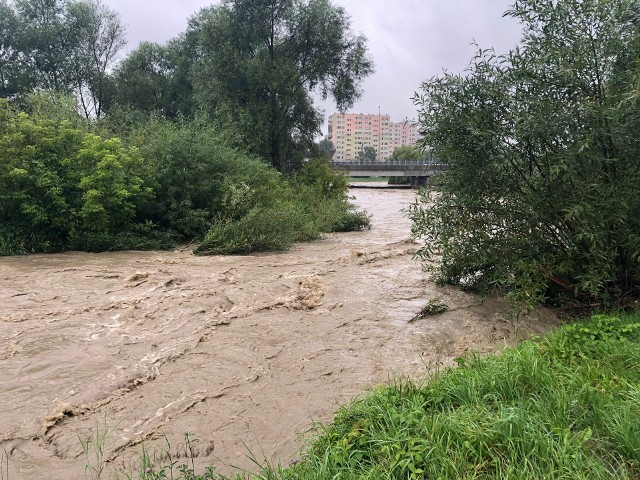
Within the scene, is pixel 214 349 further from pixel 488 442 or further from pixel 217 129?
pixel 217 129

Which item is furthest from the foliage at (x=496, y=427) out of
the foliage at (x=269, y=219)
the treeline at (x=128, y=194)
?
the treeline at (x=128, y=194)

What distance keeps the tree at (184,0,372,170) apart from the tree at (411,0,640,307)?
20.6 meters

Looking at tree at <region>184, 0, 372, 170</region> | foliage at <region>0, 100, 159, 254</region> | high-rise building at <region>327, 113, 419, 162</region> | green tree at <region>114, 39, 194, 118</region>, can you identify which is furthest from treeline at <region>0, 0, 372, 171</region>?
high-rise building at <region>327, 113, 419, 162</region>

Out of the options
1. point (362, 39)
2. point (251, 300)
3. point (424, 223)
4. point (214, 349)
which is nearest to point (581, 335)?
point (424, 223)

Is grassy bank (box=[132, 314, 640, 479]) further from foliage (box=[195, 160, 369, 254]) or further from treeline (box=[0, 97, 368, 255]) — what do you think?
treeline (box=[0, 97, 368, 255])

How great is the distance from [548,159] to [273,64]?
77.0ft

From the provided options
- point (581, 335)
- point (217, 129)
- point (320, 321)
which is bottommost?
A: point (320, 321)

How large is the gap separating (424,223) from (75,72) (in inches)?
1586

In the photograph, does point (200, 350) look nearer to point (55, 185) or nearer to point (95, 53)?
point (55, 185)

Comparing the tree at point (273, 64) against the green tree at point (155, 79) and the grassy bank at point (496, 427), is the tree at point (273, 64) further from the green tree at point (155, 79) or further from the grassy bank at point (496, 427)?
the grassy bank at point (496, 427)

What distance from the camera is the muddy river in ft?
15.3

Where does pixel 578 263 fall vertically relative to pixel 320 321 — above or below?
above

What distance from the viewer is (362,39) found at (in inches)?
1229

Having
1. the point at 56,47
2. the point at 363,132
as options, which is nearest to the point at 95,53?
the point at 56,47
